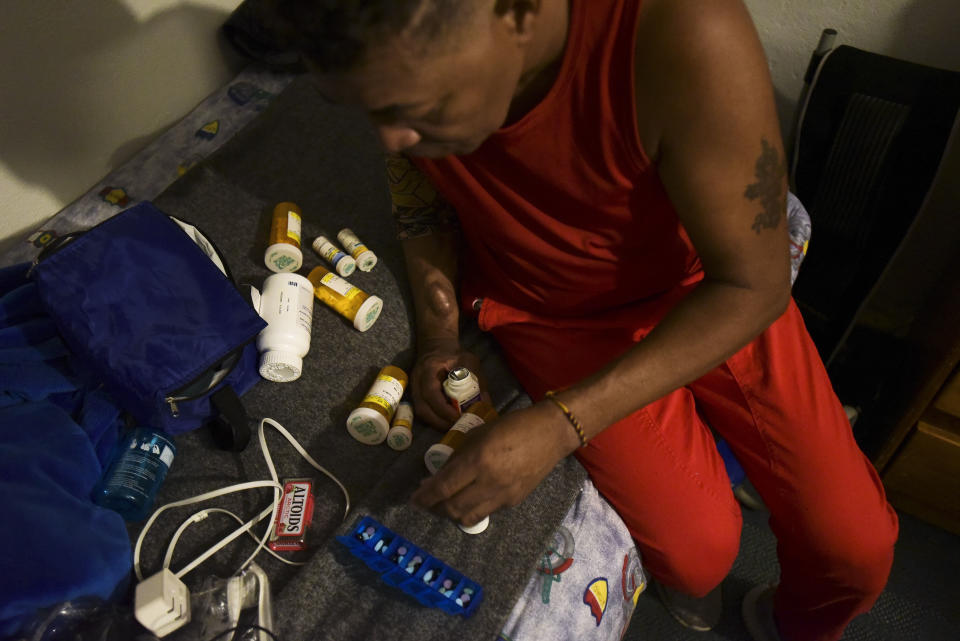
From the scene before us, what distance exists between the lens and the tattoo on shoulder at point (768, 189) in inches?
28.1

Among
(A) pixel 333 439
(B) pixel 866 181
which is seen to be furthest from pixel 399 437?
(B) pixel 866 181

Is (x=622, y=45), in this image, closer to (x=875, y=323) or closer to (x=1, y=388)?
(x=1, y=388)

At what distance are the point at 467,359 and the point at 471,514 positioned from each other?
325 mm

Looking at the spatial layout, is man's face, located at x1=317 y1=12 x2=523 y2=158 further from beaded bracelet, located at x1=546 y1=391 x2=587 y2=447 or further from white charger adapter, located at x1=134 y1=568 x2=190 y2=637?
white charger adapter, located at x1=134 y1=568 x2=190 y2=637

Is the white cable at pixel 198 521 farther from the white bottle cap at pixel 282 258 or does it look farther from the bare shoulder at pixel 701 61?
the bare shoulder at pixel 701 61

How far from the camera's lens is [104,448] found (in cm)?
100

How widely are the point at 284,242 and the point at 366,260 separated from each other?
0.52ft

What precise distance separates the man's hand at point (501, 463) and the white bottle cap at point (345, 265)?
54 centimetres

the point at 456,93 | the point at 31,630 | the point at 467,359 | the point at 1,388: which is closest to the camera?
the point at 456,93

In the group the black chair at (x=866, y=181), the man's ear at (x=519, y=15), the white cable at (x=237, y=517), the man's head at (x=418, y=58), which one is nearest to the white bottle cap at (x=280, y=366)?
the white cable at (x=237, y=517)

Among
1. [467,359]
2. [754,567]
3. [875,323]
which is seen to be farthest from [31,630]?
[875,323]

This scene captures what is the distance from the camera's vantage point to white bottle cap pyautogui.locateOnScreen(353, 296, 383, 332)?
1178mm

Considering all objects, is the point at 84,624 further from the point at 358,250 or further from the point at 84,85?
the point at 84,85

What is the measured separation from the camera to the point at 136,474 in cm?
97
